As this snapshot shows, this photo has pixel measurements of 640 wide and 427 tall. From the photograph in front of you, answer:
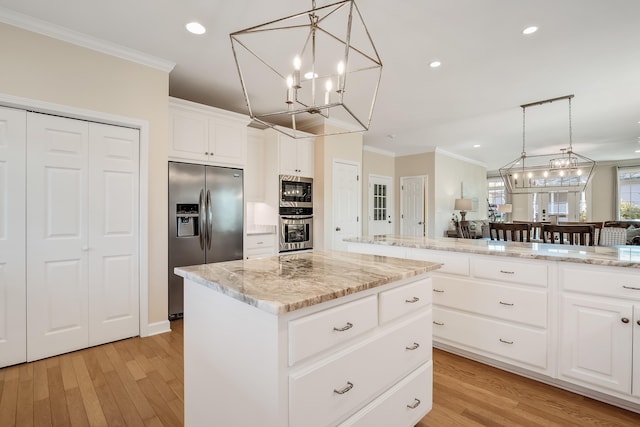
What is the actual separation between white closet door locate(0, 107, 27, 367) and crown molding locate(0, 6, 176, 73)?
660mm

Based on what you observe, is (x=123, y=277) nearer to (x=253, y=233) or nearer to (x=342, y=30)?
(x=253, y=233)

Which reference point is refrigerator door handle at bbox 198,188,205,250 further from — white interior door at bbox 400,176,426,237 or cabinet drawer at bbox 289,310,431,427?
white interior door at bbox 400,176,426,237

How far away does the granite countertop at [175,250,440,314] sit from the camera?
1.08 meters

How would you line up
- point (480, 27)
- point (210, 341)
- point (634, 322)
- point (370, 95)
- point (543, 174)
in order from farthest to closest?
point (543, 174)
point (370, 95)
point (480, 27)
point (634, 322)
point (210, 341)

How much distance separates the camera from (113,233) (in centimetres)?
277

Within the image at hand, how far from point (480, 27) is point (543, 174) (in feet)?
10.7

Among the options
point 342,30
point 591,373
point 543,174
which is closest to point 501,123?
point 543,174

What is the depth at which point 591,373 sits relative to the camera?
6.31ft

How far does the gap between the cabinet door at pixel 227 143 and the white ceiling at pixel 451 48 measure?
449 mm

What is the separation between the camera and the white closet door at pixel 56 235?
2.41 meters

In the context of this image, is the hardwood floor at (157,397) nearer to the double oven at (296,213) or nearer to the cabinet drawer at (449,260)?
the cabinet drawer at (449,260)

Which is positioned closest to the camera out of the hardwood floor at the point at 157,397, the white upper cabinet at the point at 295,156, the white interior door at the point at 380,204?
the hardwood floor at the point at 157,397

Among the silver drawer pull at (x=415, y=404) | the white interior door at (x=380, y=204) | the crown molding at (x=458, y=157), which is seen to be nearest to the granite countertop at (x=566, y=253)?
the silver drawer pull at (x=415, y=404)

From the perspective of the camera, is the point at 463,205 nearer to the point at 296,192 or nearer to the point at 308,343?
the point at 296,192
